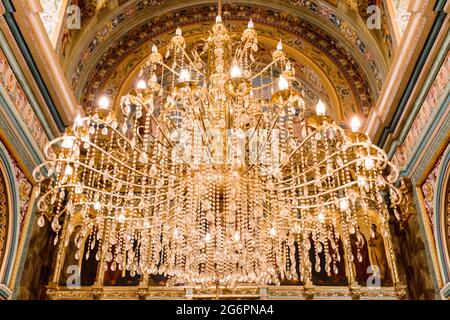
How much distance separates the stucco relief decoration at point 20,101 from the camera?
533cm

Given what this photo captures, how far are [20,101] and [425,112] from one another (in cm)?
578

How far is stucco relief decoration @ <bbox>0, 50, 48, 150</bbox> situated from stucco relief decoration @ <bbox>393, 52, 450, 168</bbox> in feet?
18.3

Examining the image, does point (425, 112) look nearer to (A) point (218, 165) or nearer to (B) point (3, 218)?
(A) point (218, 165)

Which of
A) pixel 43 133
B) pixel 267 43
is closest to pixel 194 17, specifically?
pixel 267 43

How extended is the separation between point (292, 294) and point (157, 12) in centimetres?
603

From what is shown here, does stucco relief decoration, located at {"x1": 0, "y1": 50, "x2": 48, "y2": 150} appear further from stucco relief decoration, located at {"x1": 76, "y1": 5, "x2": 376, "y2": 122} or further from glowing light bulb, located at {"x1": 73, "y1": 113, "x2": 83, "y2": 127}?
stucco relief decoration, located at {"x1": 76, "y1": 5, "x2": 376, "y2": 122}

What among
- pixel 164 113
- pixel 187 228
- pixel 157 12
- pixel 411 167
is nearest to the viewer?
pixel 164 113

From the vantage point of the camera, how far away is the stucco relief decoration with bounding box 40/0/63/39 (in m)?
6.66

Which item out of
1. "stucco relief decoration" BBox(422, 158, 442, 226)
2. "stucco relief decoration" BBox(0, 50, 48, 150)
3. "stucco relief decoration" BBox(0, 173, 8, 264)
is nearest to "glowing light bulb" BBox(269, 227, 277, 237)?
"stucco relief decoration" BBox(422, 158, 442, 226)

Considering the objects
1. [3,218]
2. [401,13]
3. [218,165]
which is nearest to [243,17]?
[401,13]

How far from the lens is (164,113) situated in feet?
13.5

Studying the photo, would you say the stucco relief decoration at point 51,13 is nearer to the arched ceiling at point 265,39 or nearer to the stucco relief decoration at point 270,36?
the arched ceiling at point 265,39
